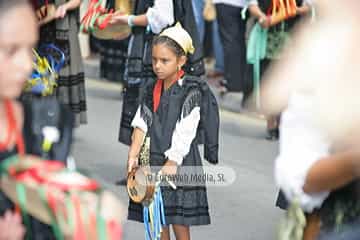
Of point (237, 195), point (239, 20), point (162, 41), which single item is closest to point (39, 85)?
point (162, 41)

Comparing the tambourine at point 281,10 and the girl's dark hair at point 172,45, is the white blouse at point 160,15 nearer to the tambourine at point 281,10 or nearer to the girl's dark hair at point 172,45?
the girl's dark hair at point 172,45

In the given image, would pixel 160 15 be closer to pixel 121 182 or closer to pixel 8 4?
pixel 121 182

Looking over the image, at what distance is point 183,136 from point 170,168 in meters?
0.17

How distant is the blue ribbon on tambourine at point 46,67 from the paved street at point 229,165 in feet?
2.38

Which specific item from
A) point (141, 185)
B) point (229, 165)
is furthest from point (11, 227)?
point (229, 165)

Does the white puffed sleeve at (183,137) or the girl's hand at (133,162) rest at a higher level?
the white puffed sleeve at (183,137)

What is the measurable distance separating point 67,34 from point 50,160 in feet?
12.1

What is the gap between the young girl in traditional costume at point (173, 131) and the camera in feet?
14.8

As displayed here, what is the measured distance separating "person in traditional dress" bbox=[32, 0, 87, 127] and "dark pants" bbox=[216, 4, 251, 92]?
2.43m

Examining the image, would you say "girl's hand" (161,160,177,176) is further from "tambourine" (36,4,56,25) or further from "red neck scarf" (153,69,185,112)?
"tambourine" (36,4,56,25)

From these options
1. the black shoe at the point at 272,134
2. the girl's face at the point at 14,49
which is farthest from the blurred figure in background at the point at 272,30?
the girl's face at the point at 14,49

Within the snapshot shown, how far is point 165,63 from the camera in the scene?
15.0 ft

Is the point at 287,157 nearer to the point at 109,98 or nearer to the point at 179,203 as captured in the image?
the point at 179,203

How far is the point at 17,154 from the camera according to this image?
8.34ft
